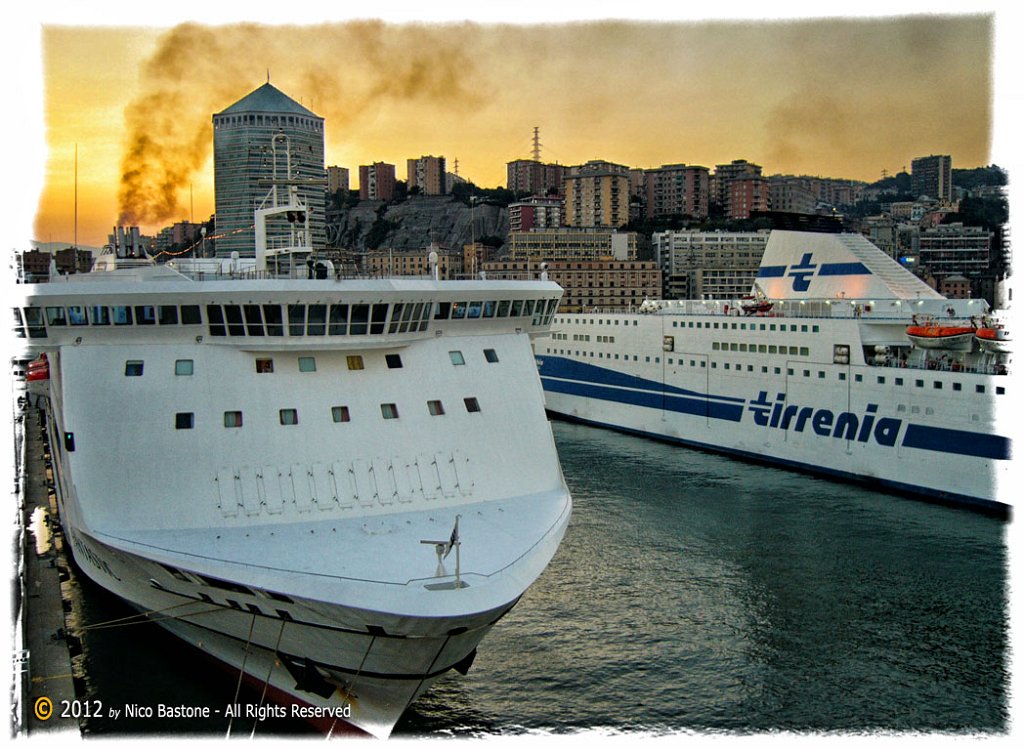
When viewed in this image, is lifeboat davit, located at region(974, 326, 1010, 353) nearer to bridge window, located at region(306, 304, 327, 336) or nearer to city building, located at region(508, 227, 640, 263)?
bridge window, located at region(306, 304, 327, 336)

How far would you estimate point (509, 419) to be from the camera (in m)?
12.0

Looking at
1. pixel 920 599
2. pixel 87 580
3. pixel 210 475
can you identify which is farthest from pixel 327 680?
pixel 920 599

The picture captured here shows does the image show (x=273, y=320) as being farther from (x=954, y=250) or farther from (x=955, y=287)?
(x=954, y=250)

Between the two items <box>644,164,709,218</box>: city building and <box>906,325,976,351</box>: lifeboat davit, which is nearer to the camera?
<box>906,325,976,351</box>: lifeboat davit

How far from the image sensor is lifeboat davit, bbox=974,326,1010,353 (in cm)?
2354

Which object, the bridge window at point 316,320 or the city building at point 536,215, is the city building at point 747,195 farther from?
the bridge window at point 316,320

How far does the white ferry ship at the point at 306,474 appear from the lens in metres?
9.06

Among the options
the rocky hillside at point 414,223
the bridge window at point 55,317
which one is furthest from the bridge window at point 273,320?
the rocky hillside at point 414,223

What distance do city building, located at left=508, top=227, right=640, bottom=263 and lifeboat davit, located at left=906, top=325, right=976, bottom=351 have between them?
4651 centimetres

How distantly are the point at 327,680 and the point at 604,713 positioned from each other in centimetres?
390

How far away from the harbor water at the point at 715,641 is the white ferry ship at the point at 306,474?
1.30 metres

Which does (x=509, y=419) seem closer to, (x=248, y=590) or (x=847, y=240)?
(x=248, y=590)

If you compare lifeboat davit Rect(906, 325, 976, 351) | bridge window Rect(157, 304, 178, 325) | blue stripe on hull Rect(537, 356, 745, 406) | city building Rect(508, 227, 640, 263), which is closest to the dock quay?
bridge window Rect(157, 304, 178, 325)

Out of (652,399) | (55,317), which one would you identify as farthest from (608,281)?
(55,317)
